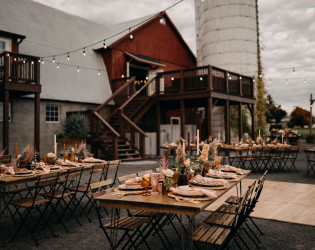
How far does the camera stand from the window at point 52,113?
1518 cm

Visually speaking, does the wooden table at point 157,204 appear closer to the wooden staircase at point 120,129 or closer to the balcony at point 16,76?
the balcony at point 16,76

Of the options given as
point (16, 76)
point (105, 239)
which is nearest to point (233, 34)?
point (16, 76)

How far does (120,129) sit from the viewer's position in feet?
47.8

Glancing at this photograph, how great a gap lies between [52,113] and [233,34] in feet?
40.8

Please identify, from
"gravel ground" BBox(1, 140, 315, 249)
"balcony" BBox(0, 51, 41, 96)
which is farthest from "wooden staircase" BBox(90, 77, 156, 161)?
"gravel ground" BBox(1, 140, 315, 249)

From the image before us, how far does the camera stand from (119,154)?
13.8 meters

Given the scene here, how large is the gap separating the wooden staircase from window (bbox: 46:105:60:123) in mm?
2274

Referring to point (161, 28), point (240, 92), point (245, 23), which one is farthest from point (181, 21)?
point (240, 92)

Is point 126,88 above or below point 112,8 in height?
below

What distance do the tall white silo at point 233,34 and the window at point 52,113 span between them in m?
10.9

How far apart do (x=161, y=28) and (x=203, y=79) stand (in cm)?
814

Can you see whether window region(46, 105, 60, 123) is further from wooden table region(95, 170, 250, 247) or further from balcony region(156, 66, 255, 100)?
wooden table region(95, 170, 250, 247)

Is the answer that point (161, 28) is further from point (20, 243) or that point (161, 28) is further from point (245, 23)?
point (20, 243)

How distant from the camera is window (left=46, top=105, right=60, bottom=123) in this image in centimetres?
1518
